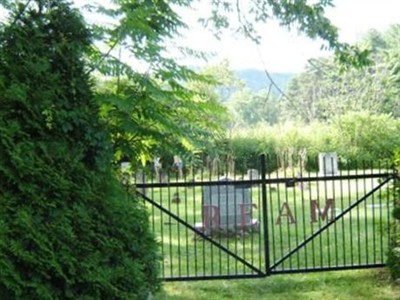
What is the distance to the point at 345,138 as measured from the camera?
18.0 metres

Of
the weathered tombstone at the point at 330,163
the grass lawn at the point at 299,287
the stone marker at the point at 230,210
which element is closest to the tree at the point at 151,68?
the grass lawn at the point at 299,287

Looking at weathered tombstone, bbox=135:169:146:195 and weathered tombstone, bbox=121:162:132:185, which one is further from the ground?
weathered tombstone, bbox=121:162:132:185

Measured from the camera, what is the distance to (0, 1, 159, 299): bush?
2672mm

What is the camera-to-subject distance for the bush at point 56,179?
8.77 feet

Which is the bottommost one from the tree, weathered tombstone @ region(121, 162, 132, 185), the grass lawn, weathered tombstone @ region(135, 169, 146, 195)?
the grass lawn

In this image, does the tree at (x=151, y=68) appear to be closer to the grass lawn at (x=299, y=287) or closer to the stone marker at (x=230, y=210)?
the grass lawn at (x=299, y=287)

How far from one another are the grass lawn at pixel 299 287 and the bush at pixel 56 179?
2.43m

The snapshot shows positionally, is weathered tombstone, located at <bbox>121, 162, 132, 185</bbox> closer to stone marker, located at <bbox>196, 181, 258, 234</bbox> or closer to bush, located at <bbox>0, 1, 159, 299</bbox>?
bush, located at <bbox>0, 1, 159, 299</bbox>

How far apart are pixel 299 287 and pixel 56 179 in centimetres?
390

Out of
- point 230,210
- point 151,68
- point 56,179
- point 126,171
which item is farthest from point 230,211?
point 56,179

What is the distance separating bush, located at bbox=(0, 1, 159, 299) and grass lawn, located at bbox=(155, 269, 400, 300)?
2.43 metres

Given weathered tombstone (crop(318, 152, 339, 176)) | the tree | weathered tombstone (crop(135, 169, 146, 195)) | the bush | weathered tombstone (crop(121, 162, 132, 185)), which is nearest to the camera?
the bush

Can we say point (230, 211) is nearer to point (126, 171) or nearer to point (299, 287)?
point (299, 287)

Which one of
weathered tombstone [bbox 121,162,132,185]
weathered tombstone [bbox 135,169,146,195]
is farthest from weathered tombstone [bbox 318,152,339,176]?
weathered tombstone [bbox 121,162,132,185]
